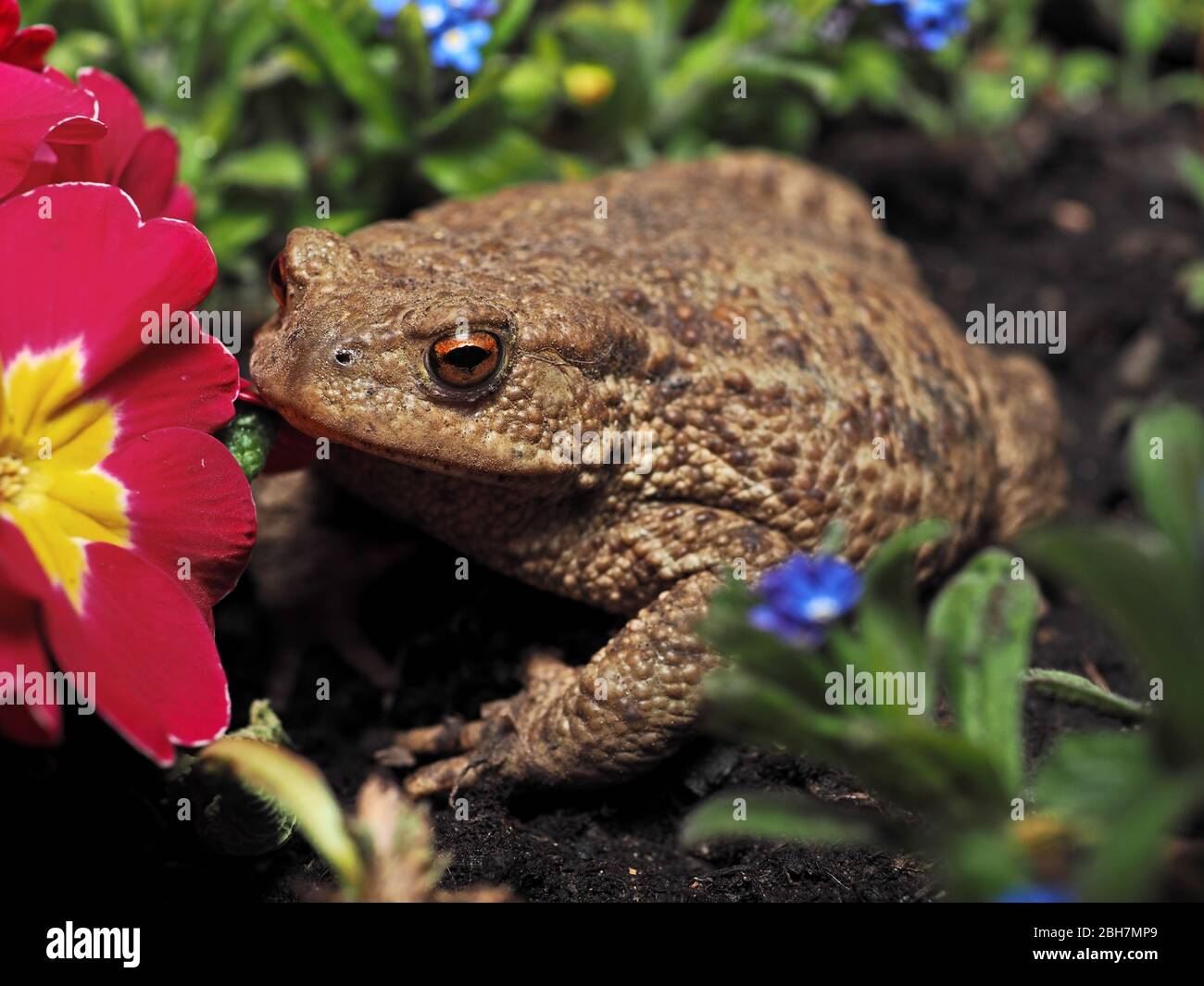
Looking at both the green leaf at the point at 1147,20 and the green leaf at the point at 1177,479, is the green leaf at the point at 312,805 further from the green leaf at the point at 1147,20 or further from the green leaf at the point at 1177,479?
the green leaf at the point at 1147,20

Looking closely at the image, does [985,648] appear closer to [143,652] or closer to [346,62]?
[143,652]

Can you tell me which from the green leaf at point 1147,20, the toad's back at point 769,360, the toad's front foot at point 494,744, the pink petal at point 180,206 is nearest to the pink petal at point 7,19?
the pink petal at point 180,206

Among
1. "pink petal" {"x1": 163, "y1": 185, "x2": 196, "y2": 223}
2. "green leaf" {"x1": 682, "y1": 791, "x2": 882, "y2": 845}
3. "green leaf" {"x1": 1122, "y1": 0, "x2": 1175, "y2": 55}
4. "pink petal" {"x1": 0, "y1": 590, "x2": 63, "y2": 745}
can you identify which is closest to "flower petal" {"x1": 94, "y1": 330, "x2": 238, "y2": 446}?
"pink petal" {"x1": 0, "y1": 590, "x2": 63, "y2": 745}

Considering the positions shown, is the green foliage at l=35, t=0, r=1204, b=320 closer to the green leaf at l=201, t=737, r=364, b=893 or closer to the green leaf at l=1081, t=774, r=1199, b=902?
the green leaf at l=201, t=737, r=364, b=893

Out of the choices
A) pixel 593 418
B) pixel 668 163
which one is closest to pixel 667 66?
pixel 668 163

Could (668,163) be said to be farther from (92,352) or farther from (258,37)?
(92,352)

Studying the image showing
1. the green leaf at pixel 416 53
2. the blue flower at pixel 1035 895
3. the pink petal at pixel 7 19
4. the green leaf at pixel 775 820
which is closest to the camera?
the blue flower at pixel 1035 895

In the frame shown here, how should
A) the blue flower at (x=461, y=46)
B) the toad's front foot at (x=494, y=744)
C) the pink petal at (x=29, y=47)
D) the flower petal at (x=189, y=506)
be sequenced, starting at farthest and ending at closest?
the blue flower at (x=461, y=46)
the toad's front foot at (x=494, y=744)
the pink petal at (x=29, y=47)
the flower petal at (x=189, y=506)
